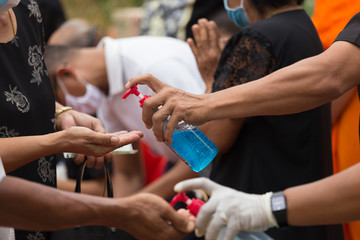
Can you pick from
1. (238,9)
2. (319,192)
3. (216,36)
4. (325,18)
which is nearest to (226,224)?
(319,192)

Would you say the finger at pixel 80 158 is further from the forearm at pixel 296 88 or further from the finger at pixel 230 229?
the finger at pixel 230 229

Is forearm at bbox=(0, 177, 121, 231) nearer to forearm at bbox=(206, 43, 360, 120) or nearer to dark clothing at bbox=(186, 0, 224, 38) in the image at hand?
forearm at bbox=(206, 43, 360, 120)

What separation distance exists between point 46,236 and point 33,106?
414 mm

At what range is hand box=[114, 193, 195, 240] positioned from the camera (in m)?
1.52

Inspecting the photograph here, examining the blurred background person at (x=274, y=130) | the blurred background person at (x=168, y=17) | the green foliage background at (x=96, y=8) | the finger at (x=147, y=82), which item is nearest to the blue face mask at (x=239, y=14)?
the blurred background person at (x=274, y=130)

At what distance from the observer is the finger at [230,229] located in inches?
57.0

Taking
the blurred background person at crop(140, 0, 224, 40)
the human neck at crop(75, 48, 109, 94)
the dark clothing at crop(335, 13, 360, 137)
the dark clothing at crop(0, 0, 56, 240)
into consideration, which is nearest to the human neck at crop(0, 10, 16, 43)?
the dark clothing at crop(0, 0, 56, 240)

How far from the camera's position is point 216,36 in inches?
99.7

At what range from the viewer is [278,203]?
1.46 m

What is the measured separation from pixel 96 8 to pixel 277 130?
7321mm

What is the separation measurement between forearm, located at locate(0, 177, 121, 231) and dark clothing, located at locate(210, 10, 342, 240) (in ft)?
2.41

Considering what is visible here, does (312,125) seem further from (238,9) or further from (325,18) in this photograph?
(325,18)

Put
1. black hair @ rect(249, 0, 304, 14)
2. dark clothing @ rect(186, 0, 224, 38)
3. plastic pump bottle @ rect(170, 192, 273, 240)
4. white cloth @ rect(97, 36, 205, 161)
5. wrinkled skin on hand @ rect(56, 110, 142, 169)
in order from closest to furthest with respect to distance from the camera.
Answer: plastic pump bottle @ rect(170, 192, 273, 240) → wrinkled skin on hand @ rect(56, 110, 142, 169) → black hair @ rect(249, 0, 304, 14) → white cloth @ rect(97, 36, 205, 161) → dark clothing @ rect(186, 0, 224, 38)

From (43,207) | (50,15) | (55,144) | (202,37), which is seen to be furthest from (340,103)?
(50,15)
